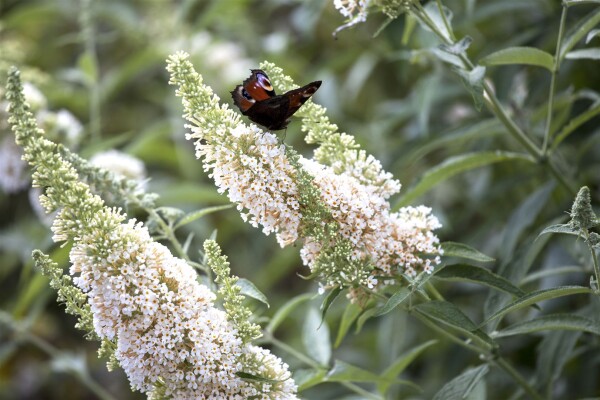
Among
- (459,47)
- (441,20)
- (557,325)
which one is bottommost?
(557,325)

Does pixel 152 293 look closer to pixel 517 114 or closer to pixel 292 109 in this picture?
pixel 292 109

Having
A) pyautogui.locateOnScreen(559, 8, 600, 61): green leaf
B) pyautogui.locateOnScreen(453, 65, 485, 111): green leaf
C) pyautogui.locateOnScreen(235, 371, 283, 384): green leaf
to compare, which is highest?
pyautogui.locateOnScreen(559, 8, 600, 61): green leaf

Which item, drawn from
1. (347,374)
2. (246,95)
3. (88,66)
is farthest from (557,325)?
(88,66)

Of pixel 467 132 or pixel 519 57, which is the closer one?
pixel 519 57

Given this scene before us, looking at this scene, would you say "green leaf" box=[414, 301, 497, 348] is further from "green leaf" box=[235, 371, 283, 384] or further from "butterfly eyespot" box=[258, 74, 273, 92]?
"butterfly eyespot" box=[258, 74, 273, 92]

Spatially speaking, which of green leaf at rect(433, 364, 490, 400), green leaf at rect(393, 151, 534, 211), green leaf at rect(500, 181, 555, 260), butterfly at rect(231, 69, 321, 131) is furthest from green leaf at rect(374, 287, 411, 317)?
green leaf at rect(500, 181, 555, 260)

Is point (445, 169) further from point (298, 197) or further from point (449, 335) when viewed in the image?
point (298, 197)

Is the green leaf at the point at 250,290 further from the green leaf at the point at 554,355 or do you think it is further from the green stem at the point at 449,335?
the green leaf at the point at 554,355
